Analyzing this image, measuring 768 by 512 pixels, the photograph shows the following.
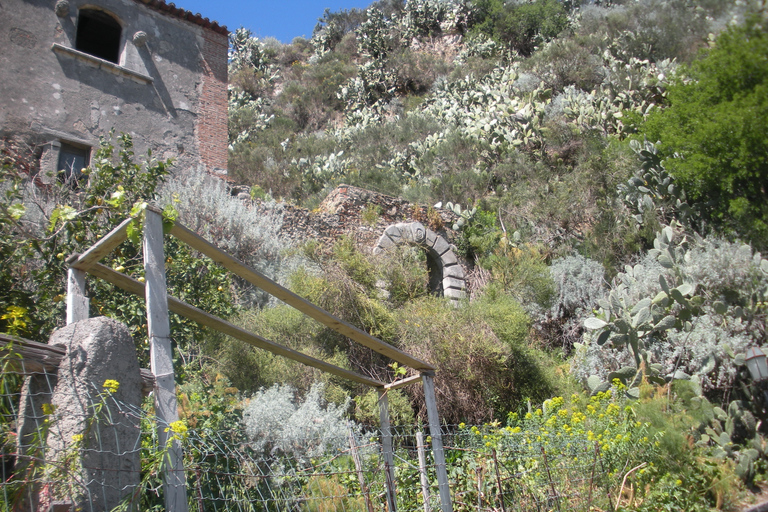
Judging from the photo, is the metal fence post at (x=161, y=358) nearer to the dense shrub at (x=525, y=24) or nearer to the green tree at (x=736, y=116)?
the green tree at (x=736, y=116)

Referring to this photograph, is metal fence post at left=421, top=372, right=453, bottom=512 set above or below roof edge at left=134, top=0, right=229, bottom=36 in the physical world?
below

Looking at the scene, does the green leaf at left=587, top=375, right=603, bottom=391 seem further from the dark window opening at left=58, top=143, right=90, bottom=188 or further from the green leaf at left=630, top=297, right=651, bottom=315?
the dark window opening at left=58, top=143, right=90, bottom=188

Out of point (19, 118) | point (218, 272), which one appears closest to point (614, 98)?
point (218, 272)

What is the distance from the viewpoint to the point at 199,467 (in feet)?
11.4

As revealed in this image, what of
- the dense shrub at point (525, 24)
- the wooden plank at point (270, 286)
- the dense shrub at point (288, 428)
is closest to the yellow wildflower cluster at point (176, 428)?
the wooden plank at point (270, 286)

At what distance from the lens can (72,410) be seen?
7.53 feet

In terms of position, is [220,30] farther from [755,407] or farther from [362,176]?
[755,407]

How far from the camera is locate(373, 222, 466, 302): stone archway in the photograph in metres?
9.84

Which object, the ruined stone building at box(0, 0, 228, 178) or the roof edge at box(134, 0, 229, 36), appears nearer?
the ruined stone building at box(0, 0, 228, 178)

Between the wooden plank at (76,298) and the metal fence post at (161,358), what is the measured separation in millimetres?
554

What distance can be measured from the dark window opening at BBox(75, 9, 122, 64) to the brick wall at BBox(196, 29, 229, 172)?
64.0 inches

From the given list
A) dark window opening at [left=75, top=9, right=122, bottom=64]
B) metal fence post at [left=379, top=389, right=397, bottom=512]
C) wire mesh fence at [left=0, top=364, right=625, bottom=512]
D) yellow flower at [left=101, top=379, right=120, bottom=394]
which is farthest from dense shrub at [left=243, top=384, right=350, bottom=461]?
dark window opening at [left=75, top=9, right=122, bottom=64]

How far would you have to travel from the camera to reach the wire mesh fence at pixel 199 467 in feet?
7.16

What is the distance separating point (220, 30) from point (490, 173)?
21.3 ft
